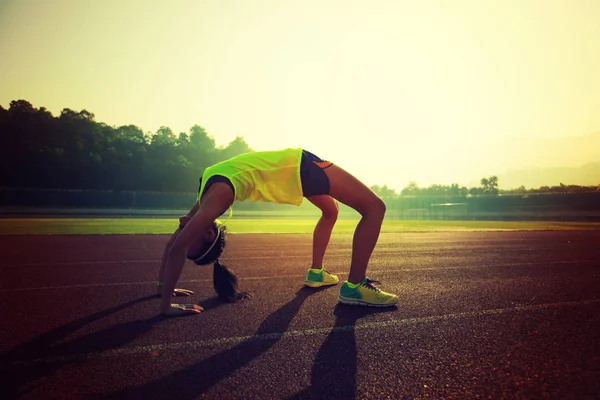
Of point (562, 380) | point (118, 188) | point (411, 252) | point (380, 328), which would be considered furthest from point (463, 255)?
point (118, 188)

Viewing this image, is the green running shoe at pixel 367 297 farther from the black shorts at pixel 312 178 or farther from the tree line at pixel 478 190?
the tree line at pixel 478 190

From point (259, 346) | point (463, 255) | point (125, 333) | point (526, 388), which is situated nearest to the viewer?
point (526, 388)

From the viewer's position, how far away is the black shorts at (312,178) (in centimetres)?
352

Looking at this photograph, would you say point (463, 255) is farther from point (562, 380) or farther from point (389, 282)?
point (562, 380)

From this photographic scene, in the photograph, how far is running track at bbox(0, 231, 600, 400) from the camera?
201 cm

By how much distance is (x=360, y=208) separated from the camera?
3781 mm

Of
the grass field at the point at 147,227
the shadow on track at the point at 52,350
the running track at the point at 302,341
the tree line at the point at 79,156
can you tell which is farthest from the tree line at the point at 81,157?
the shadow on track at the point at 52,350

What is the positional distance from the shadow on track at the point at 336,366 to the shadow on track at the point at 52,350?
4.71 ft

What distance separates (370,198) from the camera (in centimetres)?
374

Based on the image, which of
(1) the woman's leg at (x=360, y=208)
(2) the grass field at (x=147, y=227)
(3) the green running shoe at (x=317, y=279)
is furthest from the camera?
(2) the grass field at (x=147, y=227)

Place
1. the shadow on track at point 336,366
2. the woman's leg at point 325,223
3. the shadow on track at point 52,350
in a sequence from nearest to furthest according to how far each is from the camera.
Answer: the shadow on track at point 336,366 → the shadow on track at point 52,350 → the woman's leg at point 325,223

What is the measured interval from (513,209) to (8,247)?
43.0 metres

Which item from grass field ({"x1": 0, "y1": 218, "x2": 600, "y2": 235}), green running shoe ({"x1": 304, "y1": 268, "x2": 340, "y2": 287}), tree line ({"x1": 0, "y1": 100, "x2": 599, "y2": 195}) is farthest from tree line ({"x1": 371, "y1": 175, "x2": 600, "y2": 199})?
green running shoe ({"x1": 304, "y1": 268, "x2": 340, "y2": 287})

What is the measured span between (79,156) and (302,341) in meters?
57.2
